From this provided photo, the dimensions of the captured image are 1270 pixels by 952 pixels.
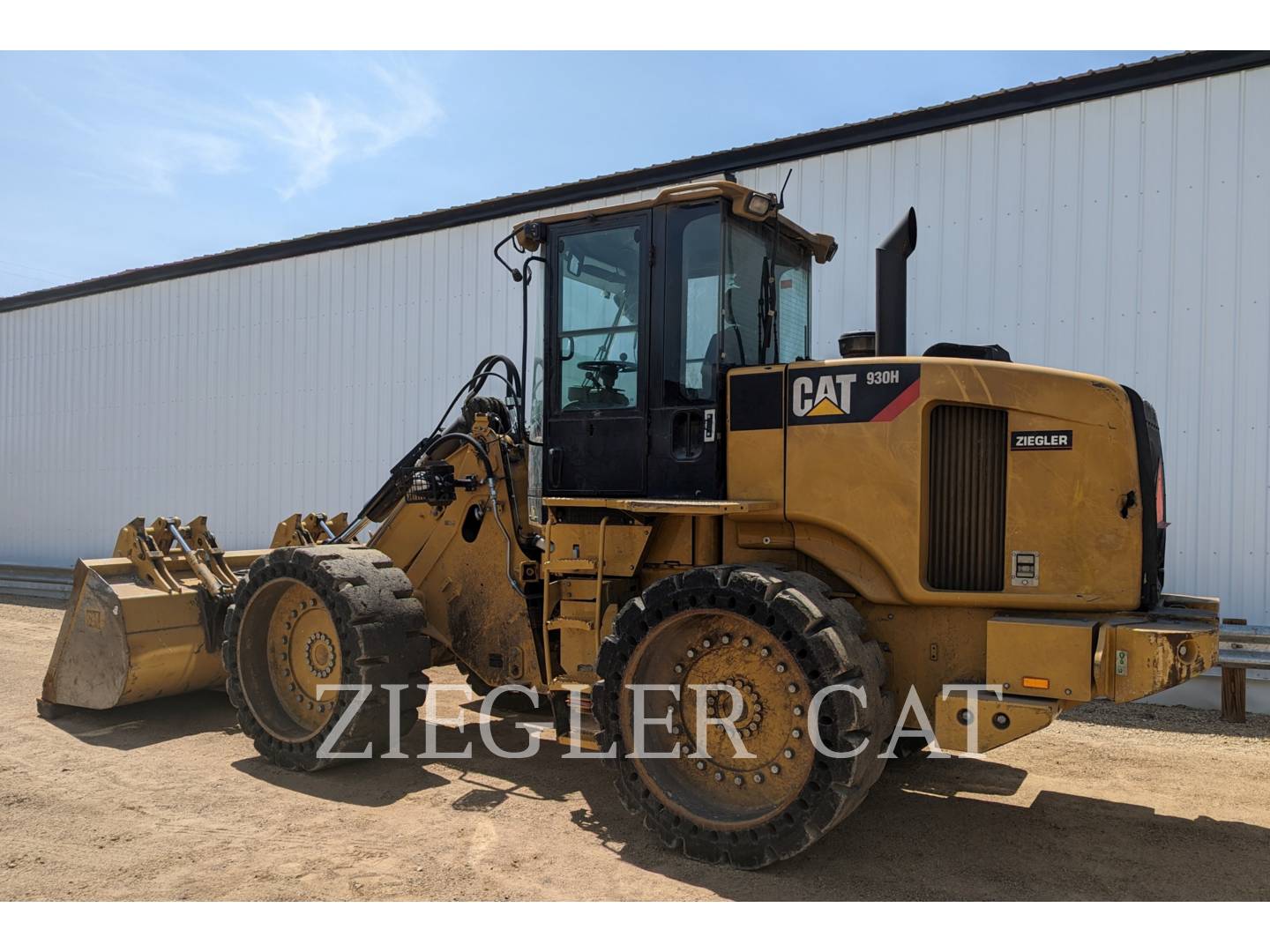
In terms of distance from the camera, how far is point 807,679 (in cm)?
409

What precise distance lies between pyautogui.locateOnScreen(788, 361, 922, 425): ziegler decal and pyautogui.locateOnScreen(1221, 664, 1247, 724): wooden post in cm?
477

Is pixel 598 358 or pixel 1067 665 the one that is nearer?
pixel 1067 665

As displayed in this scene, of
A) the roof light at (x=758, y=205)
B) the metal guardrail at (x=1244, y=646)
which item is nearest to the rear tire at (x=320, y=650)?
the roof light at (x=758, y=205)

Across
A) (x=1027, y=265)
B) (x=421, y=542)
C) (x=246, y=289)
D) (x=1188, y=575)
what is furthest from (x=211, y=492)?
(x=1188, y=575)

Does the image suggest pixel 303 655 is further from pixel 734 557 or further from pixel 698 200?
pixel 698 200

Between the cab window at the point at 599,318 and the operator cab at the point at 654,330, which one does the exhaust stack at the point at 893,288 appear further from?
the cab window at the point at 599,318

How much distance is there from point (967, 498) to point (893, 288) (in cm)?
138

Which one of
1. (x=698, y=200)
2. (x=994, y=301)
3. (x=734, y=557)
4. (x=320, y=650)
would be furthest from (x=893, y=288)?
(x=994, y=301)

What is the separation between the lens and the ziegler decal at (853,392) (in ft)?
14.4

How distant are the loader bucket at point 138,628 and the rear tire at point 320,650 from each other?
0.81 meters

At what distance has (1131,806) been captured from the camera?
17.0 feet

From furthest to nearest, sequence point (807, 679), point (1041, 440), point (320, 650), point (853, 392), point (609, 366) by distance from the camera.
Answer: point (320, 650) → point (609, 366) → point (853, 392) → point (1041, 440) → point (807, 679)

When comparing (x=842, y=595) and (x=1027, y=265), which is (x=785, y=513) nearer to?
(x=842, y=595)

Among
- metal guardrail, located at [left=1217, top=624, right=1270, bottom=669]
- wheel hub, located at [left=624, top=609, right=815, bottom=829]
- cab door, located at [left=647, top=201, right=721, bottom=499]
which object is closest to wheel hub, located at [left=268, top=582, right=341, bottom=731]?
wheel hub, located at [left=624, top=609, right=815, bottom=829]
